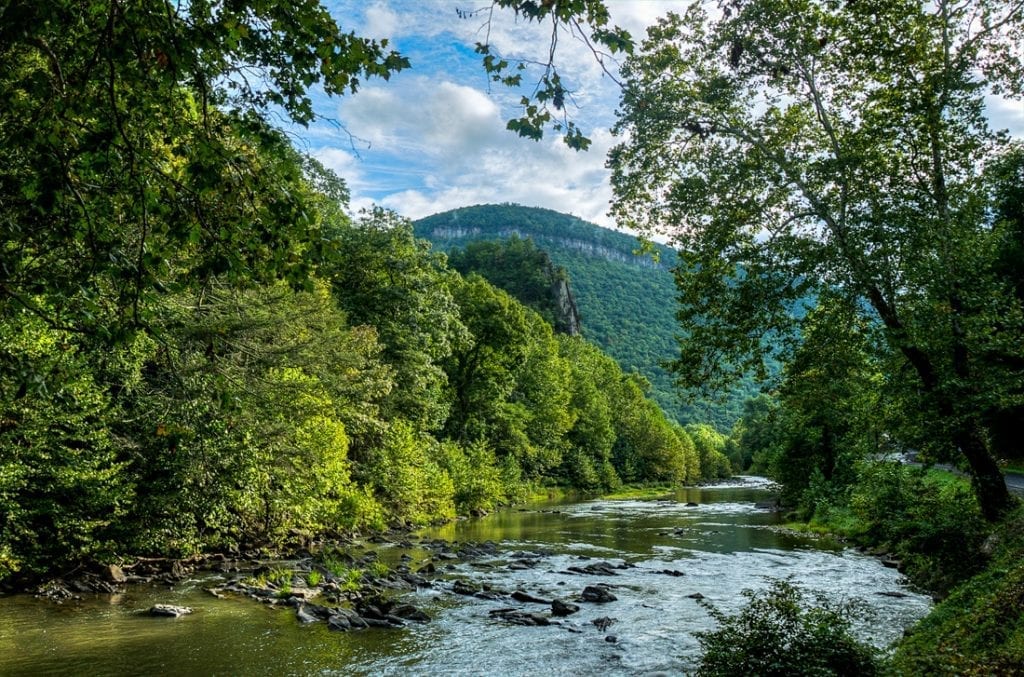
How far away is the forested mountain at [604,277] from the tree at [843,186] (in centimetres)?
12622

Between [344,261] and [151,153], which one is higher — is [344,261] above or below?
above

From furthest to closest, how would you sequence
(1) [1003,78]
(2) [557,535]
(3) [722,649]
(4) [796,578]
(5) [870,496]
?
1. (2) [557,535]
2. (5) [870,496]
3. (4) [796,578]
4. (1) [1003,78]
5. (3) [722,649]

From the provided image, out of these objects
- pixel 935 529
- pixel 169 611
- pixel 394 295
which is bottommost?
pixel 169 611

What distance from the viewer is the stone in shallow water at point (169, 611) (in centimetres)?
1322

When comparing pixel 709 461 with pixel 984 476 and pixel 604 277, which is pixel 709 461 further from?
pixel 984 476

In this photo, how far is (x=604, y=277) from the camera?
545ft

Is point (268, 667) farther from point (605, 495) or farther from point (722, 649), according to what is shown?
point (605, 495)

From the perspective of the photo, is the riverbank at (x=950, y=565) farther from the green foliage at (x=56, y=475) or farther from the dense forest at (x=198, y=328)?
the green foliage at (x=56, y=475)

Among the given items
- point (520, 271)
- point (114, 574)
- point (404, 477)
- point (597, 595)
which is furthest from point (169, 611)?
point (520, 271)

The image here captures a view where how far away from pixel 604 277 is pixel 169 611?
6189 inches

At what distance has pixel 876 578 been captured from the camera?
59.9ft

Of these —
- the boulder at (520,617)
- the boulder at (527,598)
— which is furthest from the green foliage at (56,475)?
the boulder at (527,598)

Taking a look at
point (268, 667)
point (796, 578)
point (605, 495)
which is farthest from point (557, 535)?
point (605, 495)

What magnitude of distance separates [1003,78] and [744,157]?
4.84 metres
